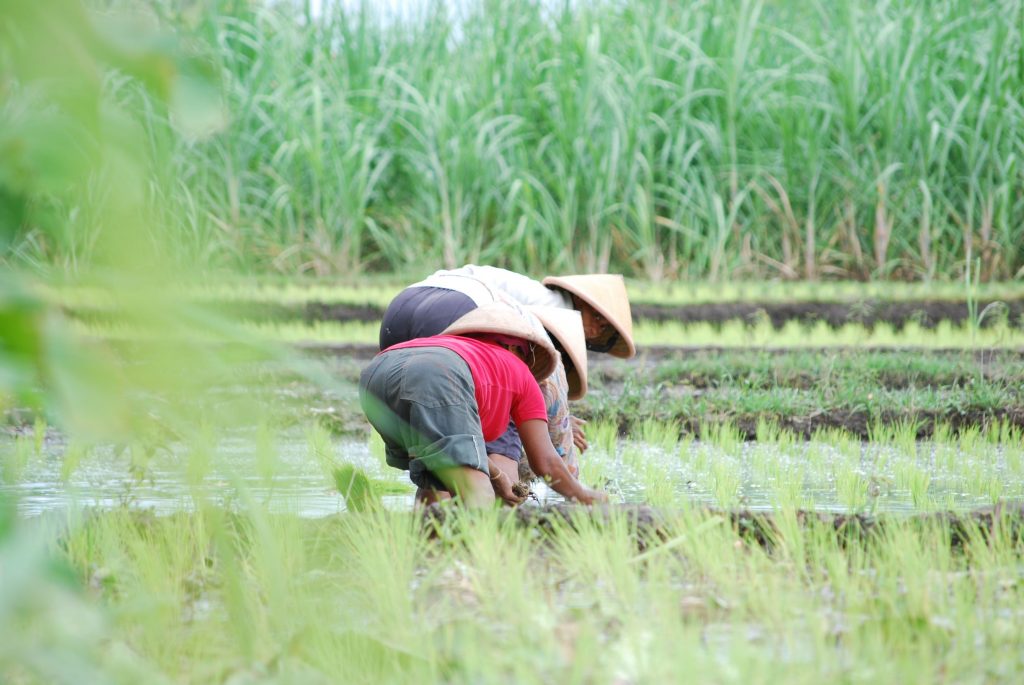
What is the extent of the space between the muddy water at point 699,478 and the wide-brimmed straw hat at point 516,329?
1.23ft

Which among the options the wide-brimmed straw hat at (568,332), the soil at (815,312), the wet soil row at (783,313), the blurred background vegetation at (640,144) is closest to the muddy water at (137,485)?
the wide-brimmed straw hat at (568,332)

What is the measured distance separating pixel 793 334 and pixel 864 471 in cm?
293

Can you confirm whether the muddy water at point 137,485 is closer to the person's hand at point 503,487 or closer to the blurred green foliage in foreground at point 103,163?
the person's hand at point 503,487

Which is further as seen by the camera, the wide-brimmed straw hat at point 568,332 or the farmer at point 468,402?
the wide-brimmed straw hat at point 568,332

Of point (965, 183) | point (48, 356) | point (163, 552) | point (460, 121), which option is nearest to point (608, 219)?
point (460, 121)

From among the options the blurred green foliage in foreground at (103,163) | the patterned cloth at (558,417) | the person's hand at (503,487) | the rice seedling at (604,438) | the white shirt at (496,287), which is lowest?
the rice seedling at (604,438)

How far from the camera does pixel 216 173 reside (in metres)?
8.58

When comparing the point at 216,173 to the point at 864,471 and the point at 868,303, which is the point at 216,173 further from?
the point at 864,471

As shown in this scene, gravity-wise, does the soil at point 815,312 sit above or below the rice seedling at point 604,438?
below

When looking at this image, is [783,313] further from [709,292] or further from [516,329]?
[516,329]

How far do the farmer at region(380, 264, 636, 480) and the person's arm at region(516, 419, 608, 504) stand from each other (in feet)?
1.28

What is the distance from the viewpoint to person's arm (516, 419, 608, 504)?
120 inches

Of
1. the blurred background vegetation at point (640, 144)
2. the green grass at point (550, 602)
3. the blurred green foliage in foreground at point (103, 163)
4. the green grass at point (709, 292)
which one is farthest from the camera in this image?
the blurred background vegetation at point (640, 144)

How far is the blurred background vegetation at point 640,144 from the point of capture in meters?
8.34
